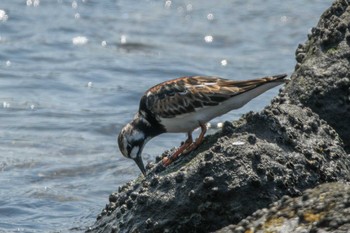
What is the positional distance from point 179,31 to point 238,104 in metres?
9.13

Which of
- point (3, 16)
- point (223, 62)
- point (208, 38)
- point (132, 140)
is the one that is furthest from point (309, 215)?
point (3, 16)

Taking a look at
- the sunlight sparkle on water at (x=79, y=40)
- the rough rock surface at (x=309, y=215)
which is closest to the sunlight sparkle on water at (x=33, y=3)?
the sunlight sparkle on water at (x=79, y=40)

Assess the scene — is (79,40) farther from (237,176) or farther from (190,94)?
(237,176)

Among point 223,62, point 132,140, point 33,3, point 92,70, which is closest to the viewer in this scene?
point 132,140

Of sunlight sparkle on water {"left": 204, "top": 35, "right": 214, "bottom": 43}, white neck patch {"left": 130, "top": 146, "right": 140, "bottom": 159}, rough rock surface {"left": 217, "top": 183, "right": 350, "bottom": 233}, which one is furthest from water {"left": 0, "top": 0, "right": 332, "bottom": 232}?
rough rock surface {"left": 217, "top": 183, "right": 350, "bottom": 233}

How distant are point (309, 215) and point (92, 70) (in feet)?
30.5

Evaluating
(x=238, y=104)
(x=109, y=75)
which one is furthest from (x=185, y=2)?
(x=238, y=104)

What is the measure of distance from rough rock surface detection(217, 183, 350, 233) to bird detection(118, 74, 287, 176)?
57.6 inches

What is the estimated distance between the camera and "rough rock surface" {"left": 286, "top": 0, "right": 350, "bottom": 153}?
688 centimetres

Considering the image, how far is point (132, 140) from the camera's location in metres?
7.29

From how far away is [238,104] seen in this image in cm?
647

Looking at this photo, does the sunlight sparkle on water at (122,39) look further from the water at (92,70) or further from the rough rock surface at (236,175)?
the rough rock surface at (236,175)

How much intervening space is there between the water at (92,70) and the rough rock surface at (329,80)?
6.66 feet

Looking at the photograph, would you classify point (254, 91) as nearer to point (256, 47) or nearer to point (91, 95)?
point (91, 95)
